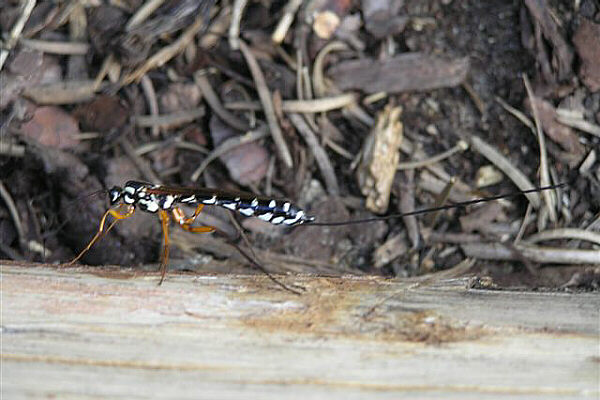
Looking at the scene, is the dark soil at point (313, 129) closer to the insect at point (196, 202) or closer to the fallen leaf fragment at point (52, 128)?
the fallen leaf fragment at point (52, 128)

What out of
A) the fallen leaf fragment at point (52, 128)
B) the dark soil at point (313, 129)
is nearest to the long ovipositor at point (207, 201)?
the dark soil at point (313, 129)

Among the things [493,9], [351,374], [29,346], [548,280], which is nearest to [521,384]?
[351,374]

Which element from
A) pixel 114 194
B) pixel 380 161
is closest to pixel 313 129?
pixel 380 161

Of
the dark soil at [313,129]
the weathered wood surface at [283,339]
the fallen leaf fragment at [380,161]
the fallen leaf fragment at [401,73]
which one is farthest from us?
the fallen leaf fragment at [401,73]

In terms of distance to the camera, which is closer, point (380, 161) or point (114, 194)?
point (114, 194)

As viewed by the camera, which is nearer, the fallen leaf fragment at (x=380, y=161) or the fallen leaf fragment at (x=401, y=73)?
the fallen leaf fragment at (x=380, y=161)

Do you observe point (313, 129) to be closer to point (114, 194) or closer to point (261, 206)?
point (261, 206)
